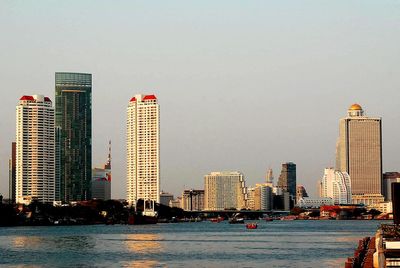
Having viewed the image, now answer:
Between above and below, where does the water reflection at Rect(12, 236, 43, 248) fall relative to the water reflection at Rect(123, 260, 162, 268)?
below

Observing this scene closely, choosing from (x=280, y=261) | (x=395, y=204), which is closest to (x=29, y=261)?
(x=280, y=261)

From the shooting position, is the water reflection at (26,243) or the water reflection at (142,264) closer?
the water reflection at (142,264)

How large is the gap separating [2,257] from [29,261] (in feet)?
20.8

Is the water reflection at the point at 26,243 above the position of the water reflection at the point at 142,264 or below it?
below

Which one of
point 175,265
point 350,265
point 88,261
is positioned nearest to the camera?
point 350,265

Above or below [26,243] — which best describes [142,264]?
above

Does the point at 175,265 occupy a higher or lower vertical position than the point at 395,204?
lower

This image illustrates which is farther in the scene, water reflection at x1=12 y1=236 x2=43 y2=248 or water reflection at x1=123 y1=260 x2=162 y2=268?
water reflection at x1=12 y1=236 x2=43 y2=248

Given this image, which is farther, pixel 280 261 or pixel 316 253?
pixel 316 253

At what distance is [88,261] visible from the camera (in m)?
83.1

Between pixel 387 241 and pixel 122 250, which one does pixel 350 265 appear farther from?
pixel 122 250

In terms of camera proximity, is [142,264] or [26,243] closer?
[142,264]

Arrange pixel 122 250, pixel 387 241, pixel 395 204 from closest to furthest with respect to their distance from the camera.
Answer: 1. pixel 387 241
2. pixel 395 204
3. pixel 122 250

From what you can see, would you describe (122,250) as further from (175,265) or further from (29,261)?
(175,265)
